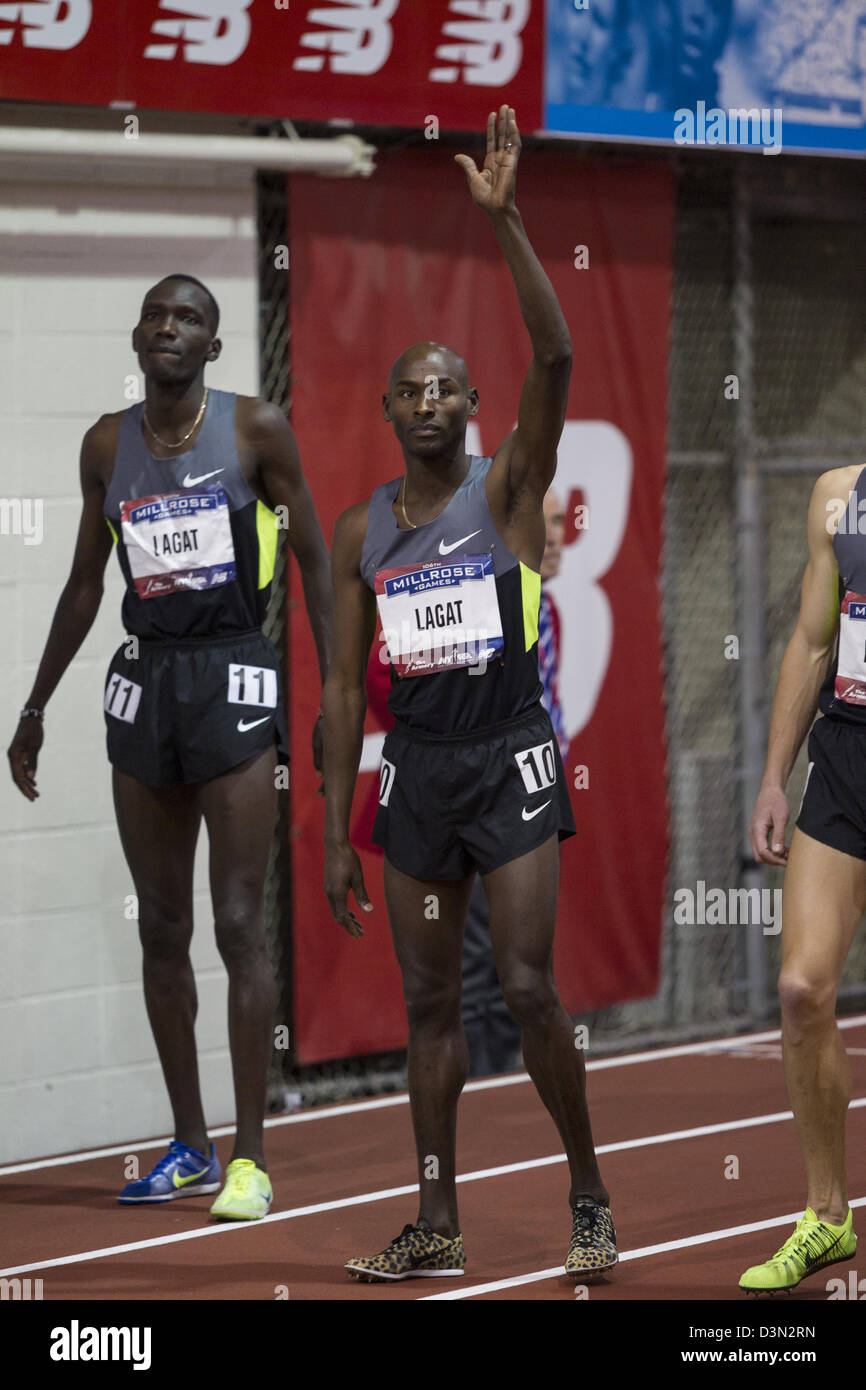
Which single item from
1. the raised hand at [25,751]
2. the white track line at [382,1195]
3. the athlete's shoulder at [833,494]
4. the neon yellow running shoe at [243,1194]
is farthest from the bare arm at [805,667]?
the raised hand at [25,751]

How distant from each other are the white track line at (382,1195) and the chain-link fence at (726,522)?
1413 millimetres

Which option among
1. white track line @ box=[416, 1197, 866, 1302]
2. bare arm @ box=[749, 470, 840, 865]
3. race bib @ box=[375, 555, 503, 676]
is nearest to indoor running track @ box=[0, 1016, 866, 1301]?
white track line @ box=[416, 1197, 866, 1302]

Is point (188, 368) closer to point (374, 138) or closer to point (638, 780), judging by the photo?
point (374, 138)

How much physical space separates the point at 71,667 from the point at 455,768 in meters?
2.40

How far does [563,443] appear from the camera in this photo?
773 centimetres

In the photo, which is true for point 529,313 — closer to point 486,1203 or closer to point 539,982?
point 539,982

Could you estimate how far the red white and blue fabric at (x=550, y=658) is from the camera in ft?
23.8

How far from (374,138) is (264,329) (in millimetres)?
849

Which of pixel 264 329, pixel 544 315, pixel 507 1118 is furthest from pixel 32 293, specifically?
pixel 507 1118

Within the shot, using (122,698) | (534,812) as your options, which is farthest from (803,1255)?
(122,698)

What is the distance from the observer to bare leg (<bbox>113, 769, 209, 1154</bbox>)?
18.6 feet

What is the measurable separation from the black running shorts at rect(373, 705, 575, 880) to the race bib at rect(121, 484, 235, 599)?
1.10 meters

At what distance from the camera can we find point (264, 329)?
7.12 meters

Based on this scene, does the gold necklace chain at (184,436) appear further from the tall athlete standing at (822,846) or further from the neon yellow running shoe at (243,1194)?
the neon yellow running shoe at (243,1194)
